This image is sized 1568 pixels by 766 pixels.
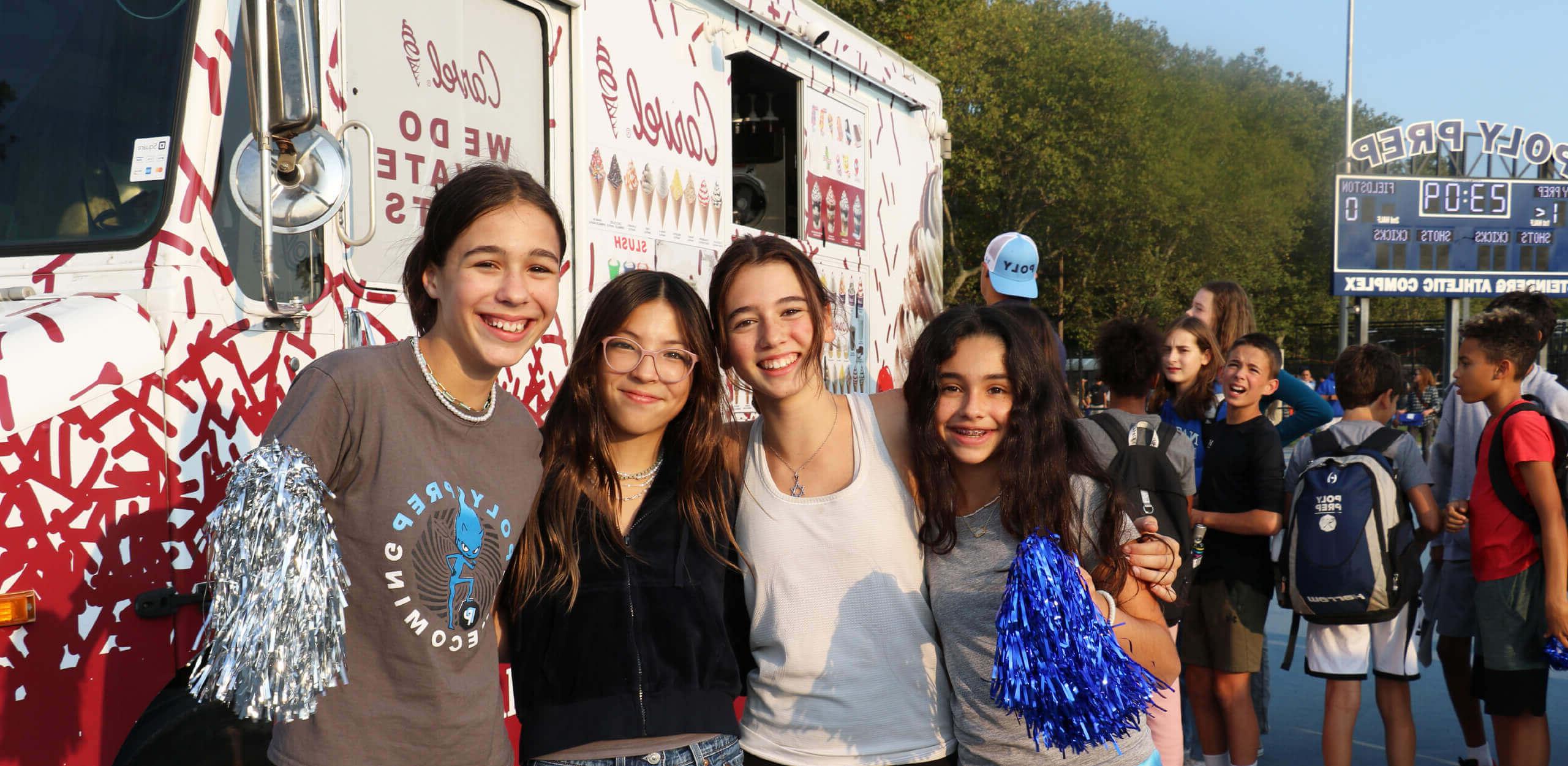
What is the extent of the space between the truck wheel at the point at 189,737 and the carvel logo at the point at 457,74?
1.53 m

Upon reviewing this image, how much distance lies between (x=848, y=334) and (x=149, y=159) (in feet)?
9.92

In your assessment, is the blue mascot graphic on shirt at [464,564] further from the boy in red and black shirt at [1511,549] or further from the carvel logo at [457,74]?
the boy in red and black shirt at [1511,549]

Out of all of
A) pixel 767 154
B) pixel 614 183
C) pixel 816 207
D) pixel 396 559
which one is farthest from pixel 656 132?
pixel 396 559

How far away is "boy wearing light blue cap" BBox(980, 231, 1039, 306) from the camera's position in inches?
187

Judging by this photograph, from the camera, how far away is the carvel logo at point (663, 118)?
11.8 feet

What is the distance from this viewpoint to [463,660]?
6.67 feet

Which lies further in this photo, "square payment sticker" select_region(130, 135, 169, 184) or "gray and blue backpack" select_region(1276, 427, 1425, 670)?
"gray and blue backpack" select_region(1276, 427, 1425, 670)

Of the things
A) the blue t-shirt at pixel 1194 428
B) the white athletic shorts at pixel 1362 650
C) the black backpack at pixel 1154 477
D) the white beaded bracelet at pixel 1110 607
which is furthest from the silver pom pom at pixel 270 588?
the white athletic shorts at pixel 1362 650

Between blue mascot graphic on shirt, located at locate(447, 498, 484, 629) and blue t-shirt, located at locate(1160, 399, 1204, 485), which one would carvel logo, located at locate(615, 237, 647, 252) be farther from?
blue t-shirt, located at locate(1160, 399, 1204, 485)

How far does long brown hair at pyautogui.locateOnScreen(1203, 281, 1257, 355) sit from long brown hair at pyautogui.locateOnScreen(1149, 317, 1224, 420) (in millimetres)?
525

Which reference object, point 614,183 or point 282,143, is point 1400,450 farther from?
point 282,143

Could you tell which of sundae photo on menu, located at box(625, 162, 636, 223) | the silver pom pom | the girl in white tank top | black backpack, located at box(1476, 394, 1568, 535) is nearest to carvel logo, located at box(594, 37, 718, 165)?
sundae photo on menu, located at box(625, 162, 636, 223)

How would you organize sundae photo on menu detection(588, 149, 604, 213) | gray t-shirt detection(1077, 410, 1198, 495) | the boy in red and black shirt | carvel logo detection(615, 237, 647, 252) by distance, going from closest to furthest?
1. sundae photo on menu detection(588, 149, 604, 213)
2. carvel logo detection(615, 237, 647, 252)
3. gray t-shirt detection(1077, 410, 1198, 495)
4. the boy in red and black shirt

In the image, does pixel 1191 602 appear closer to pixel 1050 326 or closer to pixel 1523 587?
pixel 1523 587
